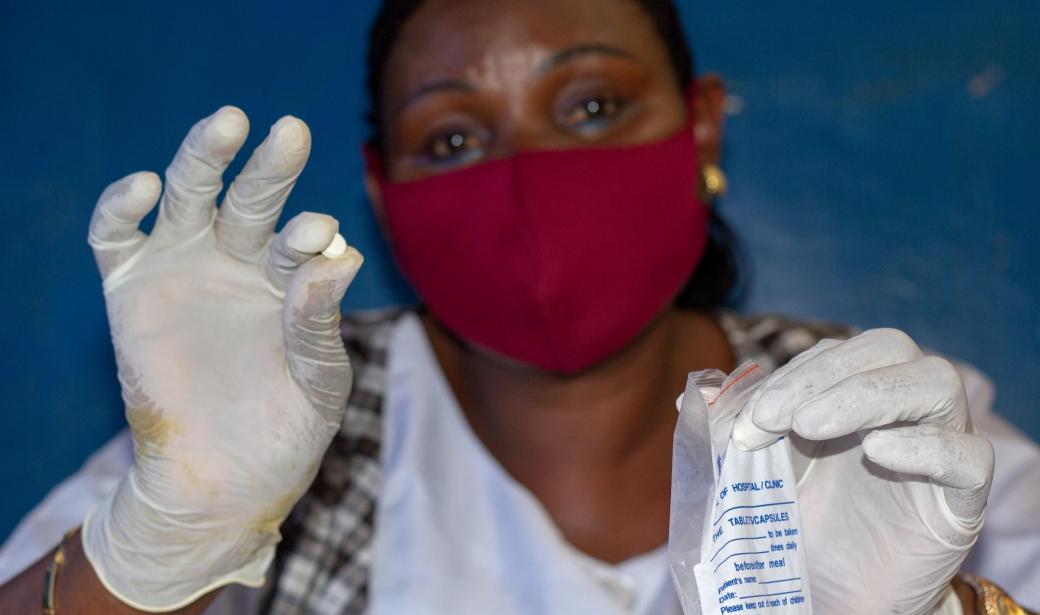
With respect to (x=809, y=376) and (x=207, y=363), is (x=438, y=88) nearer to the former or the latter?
(x=207, y=363)

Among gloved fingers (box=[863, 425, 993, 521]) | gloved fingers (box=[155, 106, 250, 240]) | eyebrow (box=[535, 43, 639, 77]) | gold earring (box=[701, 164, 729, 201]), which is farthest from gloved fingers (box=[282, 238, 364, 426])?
gold earring (box=[701, 164, 729, 201])

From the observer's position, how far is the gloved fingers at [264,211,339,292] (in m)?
0.85

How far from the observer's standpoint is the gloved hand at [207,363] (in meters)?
0.90

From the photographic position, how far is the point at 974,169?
5.98 ft

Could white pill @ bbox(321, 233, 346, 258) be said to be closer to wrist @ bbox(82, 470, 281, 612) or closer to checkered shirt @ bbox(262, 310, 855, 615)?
wrist @ bbox(82, 470, 281, 612)

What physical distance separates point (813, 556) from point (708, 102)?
761 millimetres

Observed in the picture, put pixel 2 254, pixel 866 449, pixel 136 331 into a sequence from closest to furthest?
pixel 866 449 → pixel 136 331 → pixel 2 254

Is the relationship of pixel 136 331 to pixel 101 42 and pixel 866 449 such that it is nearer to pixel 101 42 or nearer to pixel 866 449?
pixel 866 449

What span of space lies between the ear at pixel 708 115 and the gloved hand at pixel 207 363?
2.29 ft

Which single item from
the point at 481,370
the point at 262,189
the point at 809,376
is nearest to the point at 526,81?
the point at 481,370

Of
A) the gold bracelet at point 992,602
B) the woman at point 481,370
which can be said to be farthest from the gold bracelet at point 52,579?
the gold bracelet at point 992,602

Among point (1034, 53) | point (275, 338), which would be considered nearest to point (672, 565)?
point (275, 338)

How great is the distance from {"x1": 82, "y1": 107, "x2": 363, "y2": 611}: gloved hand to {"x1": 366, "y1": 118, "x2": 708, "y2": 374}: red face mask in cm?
30

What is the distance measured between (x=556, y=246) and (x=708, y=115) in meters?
0.44
